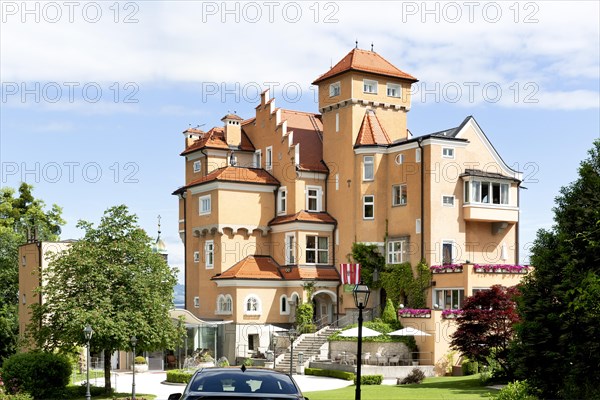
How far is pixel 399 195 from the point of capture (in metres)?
50.1

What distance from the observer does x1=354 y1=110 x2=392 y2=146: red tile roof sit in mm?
50875

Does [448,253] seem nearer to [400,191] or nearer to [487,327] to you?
[400,191]

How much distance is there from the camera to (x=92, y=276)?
35.8 meters

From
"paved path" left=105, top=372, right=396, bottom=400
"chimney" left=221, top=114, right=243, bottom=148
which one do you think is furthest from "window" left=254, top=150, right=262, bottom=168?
"paved path" left=105, top=372, right=396, bottom=400

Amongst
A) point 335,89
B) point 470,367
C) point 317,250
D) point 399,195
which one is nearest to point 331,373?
point 470,367

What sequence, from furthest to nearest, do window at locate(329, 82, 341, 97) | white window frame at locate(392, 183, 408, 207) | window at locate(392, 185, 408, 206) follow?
window at locate(329, 82, 341, 97)
window at locate(392, 185, 408, 206)
white window frame at locate(392, 183, 408, 207)

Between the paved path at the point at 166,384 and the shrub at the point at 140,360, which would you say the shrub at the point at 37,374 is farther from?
the shrub at the point at 140,360

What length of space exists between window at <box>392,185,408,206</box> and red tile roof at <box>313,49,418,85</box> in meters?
7.25

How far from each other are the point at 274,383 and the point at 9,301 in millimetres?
50305

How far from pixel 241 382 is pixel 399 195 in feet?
127

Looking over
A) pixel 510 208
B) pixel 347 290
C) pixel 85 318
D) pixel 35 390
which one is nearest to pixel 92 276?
pixel 85 318

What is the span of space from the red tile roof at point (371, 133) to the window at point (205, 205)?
1028 centimetres

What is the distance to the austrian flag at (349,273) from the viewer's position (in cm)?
5014

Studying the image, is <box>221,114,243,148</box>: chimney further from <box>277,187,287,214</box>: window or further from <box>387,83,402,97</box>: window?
<box>387,83,402,97</box>: window
